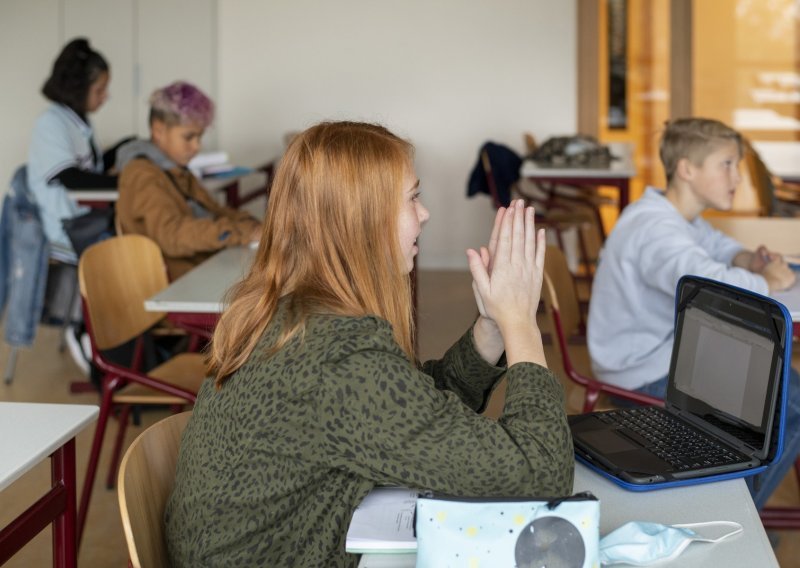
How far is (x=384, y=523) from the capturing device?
4.25 ft

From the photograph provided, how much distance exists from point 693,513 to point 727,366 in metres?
0.30

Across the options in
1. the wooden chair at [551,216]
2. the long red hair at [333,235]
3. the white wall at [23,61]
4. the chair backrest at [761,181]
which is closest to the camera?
the long red hair at [333,235]

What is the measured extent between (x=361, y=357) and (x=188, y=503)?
32 centimetres

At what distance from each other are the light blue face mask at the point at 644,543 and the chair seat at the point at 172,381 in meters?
1.66

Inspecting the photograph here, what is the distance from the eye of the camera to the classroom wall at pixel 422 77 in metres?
6.70

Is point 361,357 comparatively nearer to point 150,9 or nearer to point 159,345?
point 159,345

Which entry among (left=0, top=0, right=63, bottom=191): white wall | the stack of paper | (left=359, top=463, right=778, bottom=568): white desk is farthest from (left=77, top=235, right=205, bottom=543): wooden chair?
(left=0, top=0, right=63, bottom=191): white wall

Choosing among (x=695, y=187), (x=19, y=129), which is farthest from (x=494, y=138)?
(x=695, y=187)

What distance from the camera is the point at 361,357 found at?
129 cm

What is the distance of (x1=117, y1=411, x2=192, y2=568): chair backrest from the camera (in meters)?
1.40

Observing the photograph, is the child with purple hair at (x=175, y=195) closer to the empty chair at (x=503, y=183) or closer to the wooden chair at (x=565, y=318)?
the wooden chair at (x=565, y=318)

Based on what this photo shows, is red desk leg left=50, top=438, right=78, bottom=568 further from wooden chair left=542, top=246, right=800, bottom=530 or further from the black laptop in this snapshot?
wooden chair left=542, top=246, right=800, bottom=530

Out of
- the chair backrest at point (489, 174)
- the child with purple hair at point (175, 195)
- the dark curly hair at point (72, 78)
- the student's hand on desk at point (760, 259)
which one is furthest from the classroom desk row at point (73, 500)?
the chair backrest at point (489, 174)

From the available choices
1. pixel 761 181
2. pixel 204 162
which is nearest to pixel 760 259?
pixel 761 181
